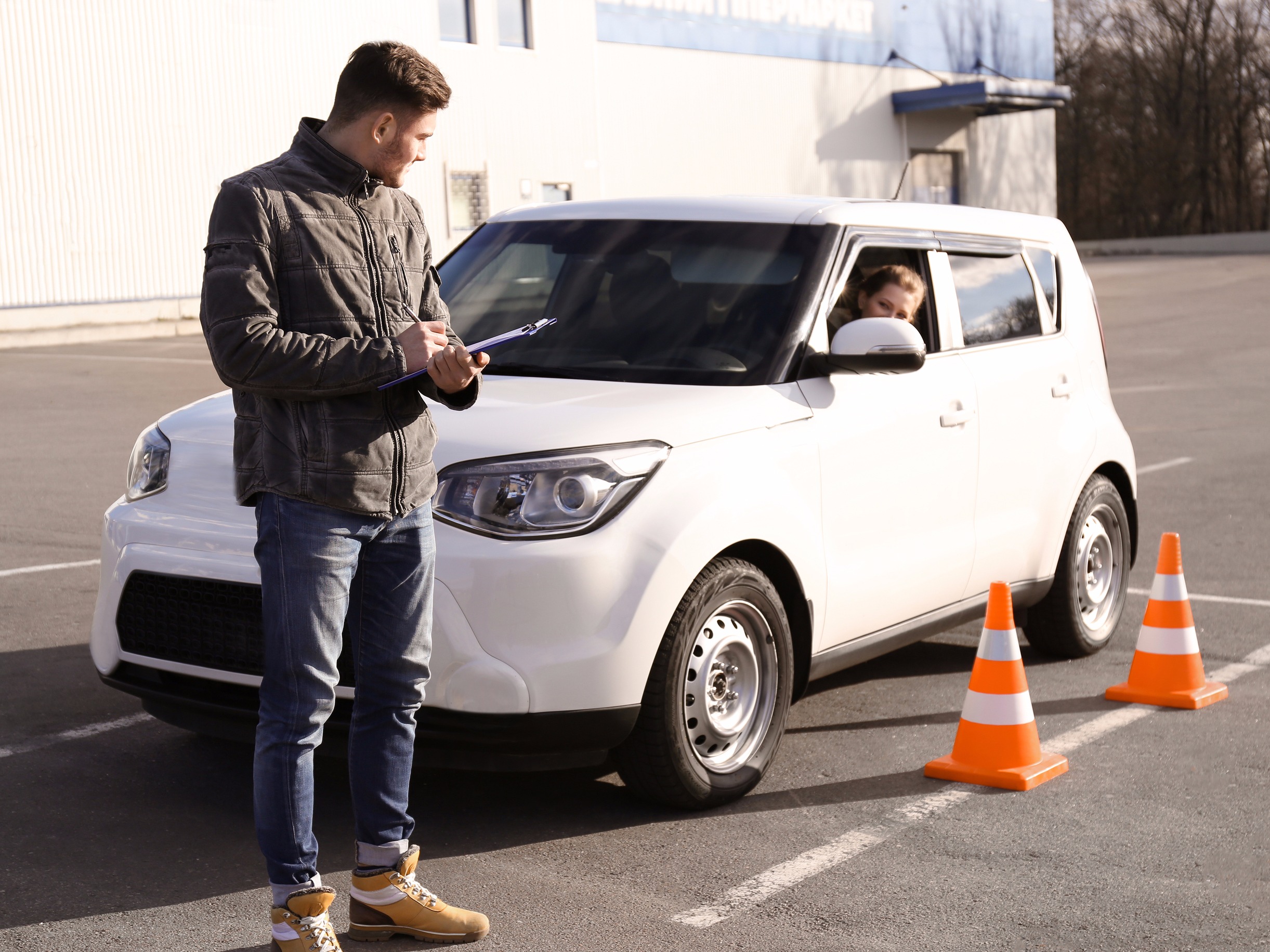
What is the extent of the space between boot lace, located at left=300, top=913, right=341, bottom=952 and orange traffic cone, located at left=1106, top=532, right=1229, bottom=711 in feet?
11.2

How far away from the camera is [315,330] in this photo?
132 inches

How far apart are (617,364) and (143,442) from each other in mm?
1493

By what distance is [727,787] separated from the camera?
15.2 ft

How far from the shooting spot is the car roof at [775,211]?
17.7 ft

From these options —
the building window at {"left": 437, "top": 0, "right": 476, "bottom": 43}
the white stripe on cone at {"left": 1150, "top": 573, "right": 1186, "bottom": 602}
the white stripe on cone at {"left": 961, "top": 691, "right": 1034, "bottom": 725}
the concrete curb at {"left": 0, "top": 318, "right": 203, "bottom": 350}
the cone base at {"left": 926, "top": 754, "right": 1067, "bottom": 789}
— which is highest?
the building window at {"left": 437, "top": 0, "right": 476, "bottom": 43}

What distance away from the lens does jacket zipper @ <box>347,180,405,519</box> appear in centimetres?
344

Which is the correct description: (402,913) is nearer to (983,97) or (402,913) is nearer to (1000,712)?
(1000,712)

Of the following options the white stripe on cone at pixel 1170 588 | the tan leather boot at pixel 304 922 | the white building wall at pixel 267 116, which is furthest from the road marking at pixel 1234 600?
the white building wall at pixel 267 116

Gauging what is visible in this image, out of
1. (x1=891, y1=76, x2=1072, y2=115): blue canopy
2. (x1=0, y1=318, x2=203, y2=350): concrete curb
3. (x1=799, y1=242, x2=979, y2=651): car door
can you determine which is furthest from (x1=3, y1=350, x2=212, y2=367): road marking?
(x1=891, y1=76, x2=1072, y2=115): blue canopy

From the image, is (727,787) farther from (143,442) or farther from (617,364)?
(143,442)

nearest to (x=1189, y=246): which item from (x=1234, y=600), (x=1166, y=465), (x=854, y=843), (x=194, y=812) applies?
(x=1166, y=465)

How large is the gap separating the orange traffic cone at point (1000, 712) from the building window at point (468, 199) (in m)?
27.0

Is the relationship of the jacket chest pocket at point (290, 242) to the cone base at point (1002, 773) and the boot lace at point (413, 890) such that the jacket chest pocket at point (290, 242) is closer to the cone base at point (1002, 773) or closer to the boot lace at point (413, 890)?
the boot lace at point (413, 890)

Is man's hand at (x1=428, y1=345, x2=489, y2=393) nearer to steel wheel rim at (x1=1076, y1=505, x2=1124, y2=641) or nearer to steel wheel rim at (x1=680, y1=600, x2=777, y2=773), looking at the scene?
steel wheel rim at (x1=680, y1=600, x2=777, y2=773)
